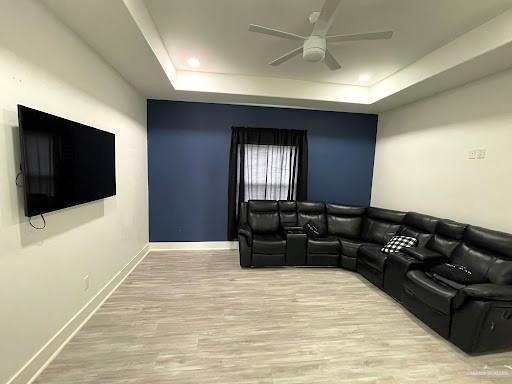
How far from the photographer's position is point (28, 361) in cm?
163

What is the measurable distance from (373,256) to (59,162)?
3600mm

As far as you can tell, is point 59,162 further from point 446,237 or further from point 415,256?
point 446,237

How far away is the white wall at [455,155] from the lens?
2633 mm

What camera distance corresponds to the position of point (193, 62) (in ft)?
10.6

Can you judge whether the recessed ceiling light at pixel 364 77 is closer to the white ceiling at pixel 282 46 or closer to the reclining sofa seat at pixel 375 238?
the white ceiling at pixel 282 46

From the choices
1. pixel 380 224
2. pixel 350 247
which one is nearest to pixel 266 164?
pixel 350 247

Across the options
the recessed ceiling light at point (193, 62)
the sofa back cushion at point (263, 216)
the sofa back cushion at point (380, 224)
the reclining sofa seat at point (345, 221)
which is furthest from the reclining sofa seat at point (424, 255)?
the recessed ceiling light at point (193, 62)

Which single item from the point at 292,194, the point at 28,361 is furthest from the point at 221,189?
the point at 28,361

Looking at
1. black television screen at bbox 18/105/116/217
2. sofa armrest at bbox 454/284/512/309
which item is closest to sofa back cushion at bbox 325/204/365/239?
sofa armrest at bbox 454/284/512/309

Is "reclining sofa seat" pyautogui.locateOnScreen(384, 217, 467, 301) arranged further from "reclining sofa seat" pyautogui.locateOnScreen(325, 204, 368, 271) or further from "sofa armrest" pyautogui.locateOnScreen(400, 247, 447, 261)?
"reclining sofa seat" pyautogui.locateOnScreen(325, 204, 368, 271)

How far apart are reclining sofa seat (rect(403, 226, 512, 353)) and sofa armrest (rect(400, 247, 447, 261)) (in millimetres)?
123

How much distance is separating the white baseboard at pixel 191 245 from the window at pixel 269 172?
0.97 meters

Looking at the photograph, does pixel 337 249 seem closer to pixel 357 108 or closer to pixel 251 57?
pixel 357 108

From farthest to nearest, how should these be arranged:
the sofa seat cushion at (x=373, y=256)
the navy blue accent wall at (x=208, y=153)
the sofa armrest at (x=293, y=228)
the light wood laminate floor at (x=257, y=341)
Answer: the navy blue accent wall at (x=208, y=153) < the sofa armrest at (x=293, y=228) < the sofa seat cushion at (x=373, y=256) < the light wood laminate floor at (x=257, y=341)
